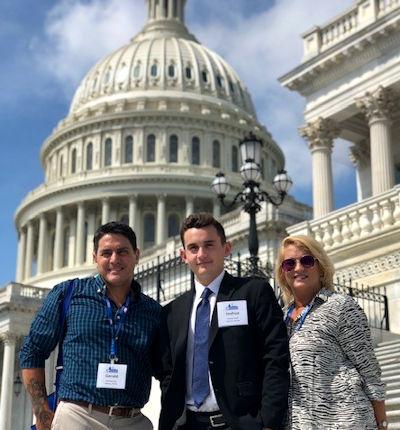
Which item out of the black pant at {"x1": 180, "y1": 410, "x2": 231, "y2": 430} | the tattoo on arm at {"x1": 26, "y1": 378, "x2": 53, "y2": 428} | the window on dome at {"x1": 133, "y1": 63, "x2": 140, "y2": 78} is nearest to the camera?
the black pant at {"x1": 180, "y1": 410, "x2": 231, "y2": 430}

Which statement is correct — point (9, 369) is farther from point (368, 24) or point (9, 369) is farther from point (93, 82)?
point (93, 82)

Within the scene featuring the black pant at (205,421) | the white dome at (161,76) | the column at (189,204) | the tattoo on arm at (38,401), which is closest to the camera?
the black pant at (205,421)

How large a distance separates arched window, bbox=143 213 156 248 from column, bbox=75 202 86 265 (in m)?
5.43

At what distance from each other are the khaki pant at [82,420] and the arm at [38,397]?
0.29 ft

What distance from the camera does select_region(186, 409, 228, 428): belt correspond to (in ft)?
14.6

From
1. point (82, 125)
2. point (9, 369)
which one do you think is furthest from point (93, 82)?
point (9, 369)

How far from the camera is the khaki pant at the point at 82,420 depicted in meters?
4.73

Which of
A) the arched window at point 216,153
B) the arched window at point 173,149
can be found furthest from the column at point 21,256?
the arched window at point 216,153

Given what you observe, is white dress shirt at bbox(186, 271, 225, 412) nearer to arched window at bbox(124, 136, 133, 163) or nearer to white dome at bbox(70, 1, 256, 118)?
arched window at bbox(124, 136, 133, 163)

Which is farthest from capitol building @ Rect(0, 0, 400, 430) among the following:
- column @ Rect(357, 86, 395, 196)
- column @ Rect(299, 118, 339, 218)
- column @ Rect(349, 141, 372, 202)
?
column @ Rect(357, 86, 395, 196)

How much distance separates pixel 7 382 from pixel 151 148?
121 ft

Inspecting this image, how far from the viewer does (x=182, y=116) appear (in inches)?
2931

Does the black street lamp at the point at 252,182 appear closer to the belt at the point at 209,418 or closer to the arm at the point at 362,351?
the arm at the point at 362,351

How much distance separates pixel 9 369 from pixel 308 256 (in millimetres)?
38360
